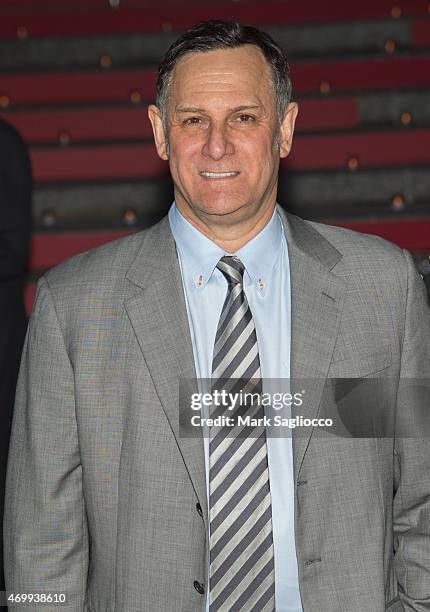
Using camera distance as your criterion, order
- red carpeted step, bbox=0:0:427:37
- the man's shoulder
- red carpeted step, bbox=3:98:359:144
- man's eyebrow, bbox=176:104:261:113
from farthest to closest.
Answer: red carpeted step, bbox=0:0:427:37, red carpeted step, bbox=3:98:359:144, the man's shoulder, man's eyebrow, bbox=176:104:261:113

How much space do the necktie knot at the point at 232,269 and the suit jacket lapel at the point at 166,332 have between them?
0.08 meters

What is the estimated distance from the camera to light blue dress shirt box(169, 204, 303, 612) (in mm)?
1926

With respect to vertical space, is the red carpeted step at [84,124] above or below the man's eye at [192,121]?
above

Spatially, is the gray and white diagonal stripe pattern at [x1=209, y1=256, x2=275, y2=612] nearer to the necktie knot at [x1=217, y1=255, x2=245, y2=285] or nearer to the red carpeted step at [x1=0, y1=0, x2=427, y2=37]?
the necktie knot at [x1=217, y1=255, x2=245, y2=285]

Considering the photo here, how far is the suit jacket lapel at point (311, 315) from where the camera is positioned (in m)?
1.97

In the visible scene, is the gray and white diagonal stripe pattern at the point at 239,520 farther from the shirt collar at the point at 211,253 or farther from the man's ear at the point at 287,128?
the man's ear at the point at 287,128

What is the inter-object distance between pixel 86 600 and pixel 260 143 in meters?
0.91

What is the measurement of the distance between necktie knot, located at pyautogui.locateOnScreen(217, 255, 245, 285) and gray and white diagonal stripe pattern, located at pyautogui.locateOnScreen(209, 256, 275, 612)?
15cm

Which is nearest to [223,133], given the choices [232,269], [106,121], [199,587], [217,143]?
[217,143]

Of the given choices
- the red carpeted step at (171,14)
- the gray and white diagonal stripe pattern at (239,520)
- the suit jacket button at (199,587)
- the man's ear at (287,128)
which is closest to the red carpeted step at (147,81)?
the red carpeted step at (171,14)

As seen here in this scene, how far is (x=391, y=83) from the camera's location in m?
5.55

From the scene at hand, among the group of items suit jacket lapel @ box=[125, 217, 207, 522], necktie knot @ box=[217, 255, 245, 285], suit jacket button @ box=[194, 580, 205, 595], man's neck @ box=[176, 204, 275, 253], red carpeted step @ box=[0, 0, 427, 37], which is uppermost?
red carpeted step @ box=[0, 0, 427, 37]

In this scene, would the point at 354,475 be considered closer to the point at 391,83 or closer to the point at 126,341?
the point at 126,341

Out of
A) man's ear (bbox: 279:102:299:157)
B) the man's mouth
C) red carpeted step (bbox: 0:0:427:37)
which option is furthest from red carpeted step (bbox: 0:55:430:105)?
the man's mouth
